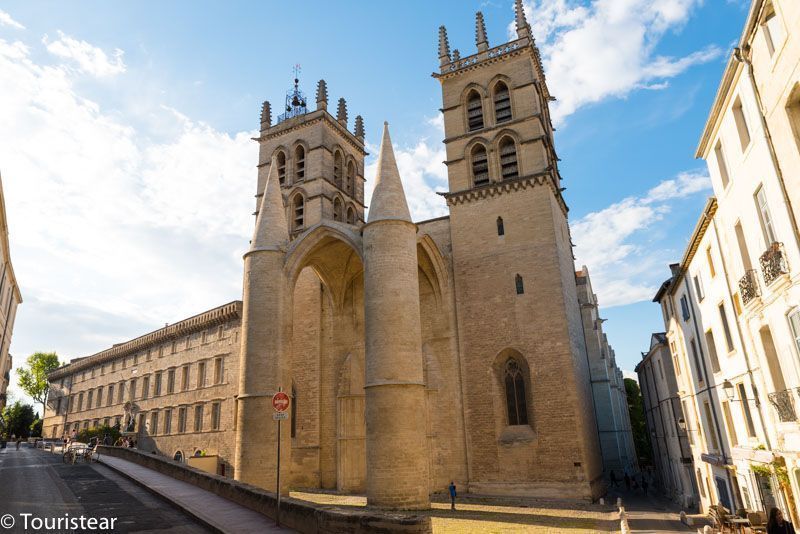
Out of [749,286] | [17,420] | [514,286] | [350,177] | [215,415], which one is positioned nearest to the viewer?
[749,286]

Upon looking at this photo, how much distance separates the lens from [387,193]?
1750cm

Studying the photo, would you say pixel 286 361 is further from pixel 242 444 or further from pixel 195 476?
pixel 195 476

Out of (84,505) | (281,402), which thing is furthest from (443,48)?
(84,505)

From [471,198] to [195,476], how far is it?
46.1 ft

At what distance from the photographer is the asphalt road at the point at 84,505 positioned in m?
8.87

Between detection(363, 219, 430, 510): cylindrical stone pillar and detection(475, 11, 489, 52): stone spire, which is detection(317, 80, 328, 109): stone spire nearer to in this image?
detection(475, 11, 489, 52): stone spire

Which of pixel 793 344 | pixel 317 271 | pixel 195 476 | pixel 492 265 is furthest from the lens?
pixel 317 271

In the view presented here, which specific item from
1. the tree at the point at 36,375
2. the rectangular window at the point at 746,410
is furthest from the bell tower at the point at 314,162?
the tree at the point at 36,375

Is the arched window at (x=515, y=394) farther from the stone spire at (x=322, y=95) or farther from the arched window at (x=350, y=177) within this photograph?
the stone spire at (x=322, y=95)

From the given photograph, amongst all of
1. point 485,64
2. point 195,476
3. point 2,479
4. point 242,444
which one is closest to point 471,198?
point 485,64

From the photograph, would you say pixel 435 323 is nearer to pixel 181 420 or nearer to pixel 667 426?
pixel 667 426

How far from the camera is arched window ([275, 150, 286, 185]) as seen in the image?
89.7 ft

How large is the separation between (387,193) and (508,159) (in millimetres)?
6691

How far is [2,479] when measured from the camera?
15.9m
